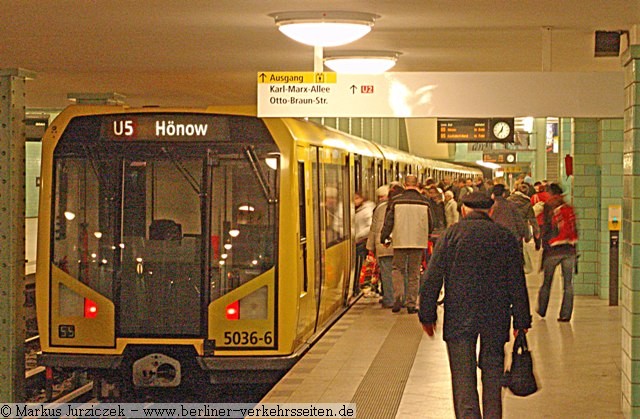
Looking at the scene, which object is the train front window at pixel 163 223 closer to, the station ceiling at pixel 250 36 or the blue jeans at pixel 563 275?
the station ceiling at pixel 250 36

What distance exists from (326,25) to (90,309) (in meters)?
3.57

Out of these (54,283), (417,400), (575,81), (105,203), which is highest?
(575,81)

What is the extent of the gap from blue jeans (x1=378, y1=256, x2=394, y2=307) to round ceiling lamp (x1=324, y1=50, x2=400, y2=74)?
130 inches

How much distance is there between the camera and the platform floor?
9.43 m

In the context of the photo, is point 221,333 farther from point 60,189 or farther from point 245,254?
point 60,189

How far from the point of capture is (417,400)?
31.7 ft

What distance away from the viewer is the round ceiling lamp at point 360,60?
13.1 m

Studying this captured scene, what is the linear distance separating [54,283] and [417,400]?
3.76 metres

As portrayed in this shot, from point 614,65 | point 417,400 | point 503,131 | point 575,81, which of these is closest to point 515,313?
point 417,400

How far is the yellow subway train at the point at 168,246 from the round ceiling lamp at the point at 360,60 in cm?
228

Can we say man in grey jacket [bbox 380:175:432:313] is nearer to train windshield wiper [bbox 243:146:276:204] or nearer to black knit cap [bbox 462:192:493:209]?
train windshield wiper [bbox 243:146:276:204]

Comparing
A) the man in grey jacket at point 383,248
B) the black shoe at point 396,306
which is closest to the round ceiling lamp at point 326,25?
the man in grey jacket at point 383,248

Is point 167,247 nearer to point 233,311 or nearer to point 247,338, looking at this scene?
point 233,311

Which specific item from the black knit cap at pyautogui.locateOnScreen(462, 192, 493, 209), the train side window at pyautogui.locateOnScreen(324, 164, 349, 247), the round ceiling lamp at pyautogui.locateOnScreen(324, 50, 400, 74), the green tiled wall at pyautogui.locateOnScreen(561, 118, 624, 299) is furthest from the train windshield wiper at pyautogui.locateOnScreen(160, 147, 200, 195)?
the green tiled wall at pyautogui.locateOnScreen(561, 118, 624, 299)
